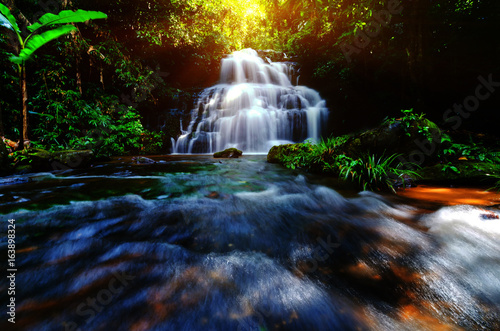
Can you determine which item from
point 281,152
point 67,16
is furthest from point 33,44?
point 281,152

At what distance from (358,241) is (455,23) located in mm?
8950

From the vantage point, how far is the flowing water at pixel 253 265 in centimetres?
104

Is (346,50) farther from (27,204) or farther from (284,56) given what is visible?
(27,204)

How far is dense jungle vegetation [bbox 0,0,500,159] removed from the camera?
236 inches

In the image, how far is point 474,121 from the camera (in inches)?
259

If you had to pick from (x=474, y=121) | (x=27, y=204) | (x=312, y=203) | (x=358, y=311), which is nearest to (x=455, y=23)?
(x=474, y=121)

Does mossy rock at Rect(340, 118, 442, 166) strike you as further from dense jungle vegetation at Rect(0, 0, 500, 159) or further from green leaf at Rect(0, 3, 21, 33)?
green leaf at Rect(0, 3, 21, 33)

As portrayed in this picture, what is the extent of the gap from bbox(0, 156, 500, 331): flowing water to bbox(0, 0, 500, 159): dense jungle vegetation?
4.92 m

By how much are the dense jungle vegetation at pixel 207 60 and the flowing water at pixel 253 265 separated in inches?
194

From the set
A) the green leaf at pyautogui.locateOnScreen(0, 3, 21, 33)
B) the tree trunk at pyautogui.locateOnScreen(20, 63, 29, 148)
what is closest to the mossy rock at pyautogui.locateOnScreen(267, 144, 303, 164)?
the tree trunk at pyautogui.locateOnScreen(20, 63, 29, 148)

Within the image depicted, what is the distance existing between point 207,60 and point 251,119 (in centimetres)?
562

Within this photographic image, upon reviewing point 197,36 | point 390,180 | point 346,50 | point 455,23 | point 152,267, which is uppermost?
point 197,36

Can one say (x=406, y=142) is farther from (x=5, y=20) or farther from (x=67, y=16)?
(x=5, y=20)

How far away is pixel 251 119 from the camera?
11062 millimetres
